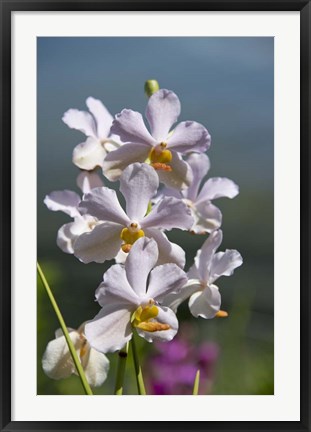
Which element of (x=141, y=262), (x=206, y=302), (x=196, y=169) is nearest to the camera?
(x=141, y=262)

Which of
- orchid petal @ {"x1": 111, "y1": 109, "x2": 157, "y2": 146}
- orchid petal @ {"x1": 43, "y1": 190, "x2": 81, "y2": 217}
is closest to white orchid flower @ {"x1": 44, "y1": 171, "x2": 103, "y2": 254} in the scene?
orchid petal @ {"x1": 43, "y1": 190, "x2": 81, "y2": 217}

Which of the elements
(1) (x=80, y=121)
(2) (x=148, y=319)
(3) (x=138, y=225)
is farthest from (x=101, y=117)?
(2) (x=148, y=319)

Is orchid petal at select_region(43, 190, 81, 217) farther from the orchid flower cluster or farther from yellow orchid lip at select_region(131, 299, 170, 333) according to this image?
yellow orchid lip at select_region(131, 299, 170, 333)

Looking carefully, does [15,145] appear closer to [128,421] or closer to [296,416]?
[128,421]

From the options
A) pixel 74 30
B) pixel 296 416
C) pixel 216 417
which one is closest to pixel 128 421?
pixel 216 417

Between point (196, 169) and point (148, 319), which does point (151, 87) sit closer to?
point (196, 169)
